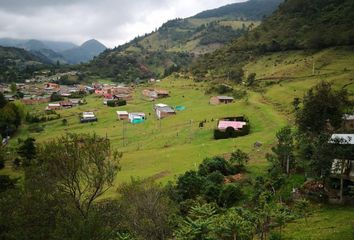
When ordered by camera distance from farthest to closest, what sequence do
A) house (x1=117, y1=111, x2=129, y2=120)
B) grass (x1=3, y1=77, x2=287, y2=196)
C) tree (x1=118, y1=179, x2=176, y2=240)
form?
house (x1=117, y1=111, x2=129, y2=120), grass (x1=3, y1=77, x2=287, y2=196), tree (x1=118, y1=179, x2=176, y2=240)

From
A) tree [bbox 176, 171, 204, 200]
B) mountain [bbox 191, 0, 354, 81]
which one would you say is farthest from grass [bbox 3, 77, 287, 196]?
mountain [bbox 191, 0, 354, 81]

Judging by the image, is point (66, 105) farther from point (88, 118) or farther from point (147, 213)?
point (147, 213)

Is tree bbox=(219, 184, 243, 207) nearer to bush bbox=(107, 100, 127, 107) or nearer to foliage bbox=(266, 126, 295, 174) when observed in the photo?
foliage bbox=(266, 126, 295, 174)

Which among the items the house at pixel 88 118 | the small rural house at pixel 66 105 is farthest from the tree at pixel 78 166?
the small rural house at pixel 66 105

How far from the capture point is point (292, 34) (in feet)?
400

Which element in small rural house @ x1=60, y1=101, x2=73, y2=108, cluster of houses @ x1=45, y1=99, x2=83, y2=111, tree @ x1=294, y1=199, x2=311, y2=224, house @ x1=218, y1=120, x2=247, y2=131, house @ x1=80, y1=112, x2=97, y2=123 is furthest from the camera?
small rural house @ x1=60, y1=101, x2=73, y2=108

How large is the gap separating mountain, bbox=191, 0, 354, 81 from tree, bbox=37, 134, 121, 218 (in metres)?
85.7

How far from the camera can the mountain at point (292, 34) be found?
10544cm

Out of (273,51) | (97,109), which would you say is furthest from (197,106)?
(273,51)

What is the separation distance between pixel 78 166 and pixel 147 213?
5190 mm

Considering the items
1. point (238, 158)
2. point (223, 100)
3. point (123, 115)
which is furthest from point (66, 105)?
point (238, 158)

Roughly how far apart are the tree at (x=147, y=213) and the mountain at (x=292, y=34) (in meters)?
84.9

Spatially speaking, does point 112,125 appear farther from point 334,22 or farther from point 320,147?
point 334,22

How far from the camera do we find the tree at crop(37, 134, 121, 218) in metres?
22.5
